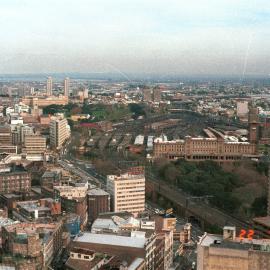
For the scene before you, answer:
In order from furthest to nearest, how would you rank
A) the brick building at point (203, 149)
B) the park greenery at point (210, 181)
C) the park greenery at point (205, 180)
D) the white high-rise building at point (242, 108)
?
1. the white high-rise building at point (242, 108)
2. the brick building at point (203, 149)
3. the park greenery at point (205, 180)
4. the park greenery at point (210, 181)

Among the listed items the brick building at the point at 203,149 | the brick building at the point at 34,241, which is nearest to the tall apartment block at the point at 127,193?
the brick building at the point at 34,241

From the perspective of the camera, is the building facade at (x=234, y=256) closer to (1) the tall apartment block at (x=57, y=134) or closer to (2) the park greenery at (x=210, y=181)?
(2) the park greenery at (x=210, y=181)

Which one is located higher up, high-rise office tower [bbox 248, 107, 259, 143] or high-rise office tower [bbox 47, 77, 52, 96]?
high-rise office tower [bbox 47, 77, 52, 96]

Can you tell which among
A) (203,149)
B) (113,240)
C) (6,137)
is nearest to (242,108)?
(203,149)

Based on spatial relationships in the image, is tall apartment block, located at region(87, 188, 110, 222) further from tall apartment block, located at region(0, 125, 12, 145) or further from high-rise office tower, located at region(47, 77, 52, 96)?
tall apartment block, located at region(0, 125, 12, 145)

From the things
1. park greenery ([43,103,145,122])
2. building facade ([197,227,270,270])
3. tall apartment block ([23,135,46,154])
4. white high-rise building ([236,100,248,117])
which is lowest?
tall apartment block ([23,135,46,154])

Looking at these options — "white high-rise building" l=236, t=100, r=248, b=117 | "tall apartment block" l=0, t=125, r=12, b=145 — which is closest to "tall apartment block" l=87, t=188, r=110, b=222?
"tall apartment block" l=0, t=125, r=12, b=145
